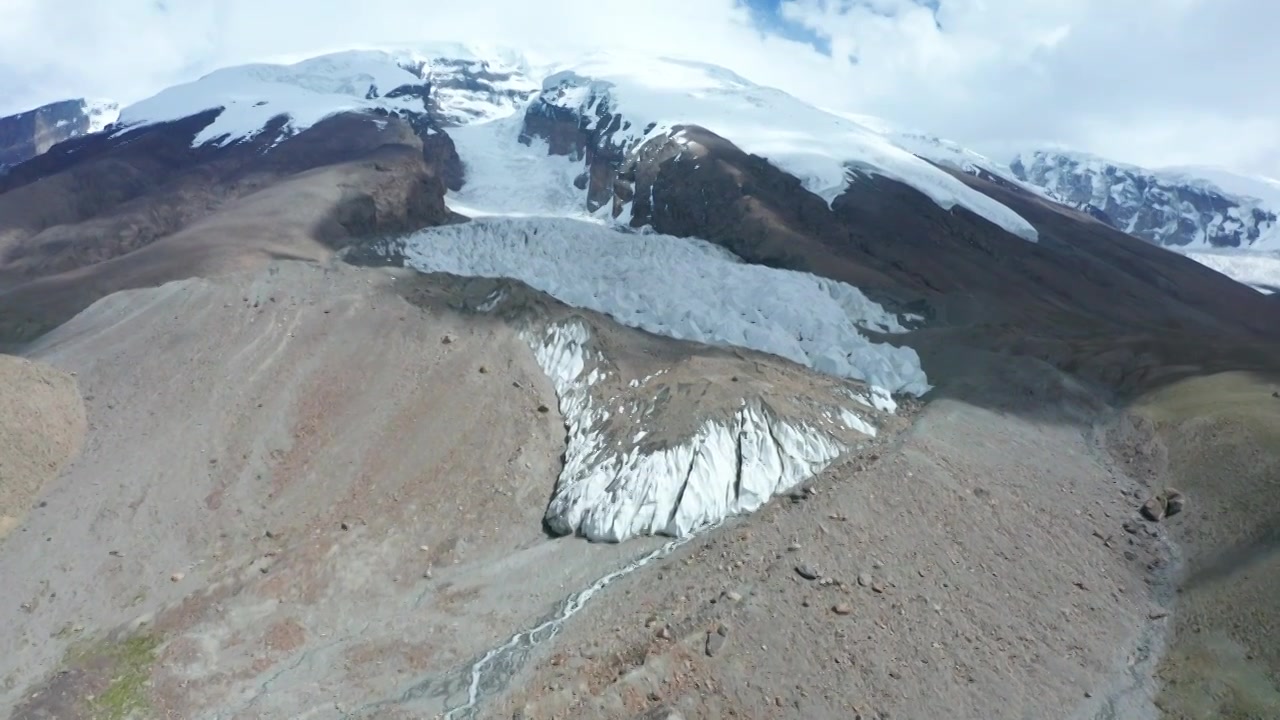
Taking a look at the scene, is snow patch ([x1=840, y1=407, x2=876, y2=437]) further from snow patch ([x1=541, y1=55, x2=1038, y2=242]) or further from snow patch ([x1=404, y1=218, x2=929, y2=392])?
snow patch ([x1=541, y1=55, x2=1038, y2=242])

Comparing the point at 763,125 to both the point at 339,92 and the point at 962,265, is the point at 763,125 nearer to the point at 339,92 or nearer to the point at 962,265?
the point at 962,265

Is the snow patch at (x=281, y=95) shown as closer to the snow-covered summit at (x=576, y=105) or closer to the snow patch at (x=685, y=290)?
the snow-covered summit at (x=576, y=105)

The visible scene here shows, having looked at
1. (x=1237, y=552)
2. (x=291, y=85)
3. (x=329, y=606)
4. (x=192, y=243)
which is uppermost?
(x=291, y=85)

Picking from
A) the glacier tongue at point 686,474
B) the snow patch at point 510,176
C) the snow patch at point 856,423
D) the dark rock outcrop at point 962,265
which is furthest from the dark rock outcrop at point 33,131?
the snow patch at point 856,423

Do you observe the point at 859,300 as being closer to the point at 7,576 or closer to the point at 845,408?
the point at 845,408

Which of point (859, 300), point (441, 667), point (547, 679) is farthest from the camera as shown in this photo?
point (859, 300)

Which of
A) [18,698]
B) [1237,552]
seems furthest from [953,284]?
[18,698]
